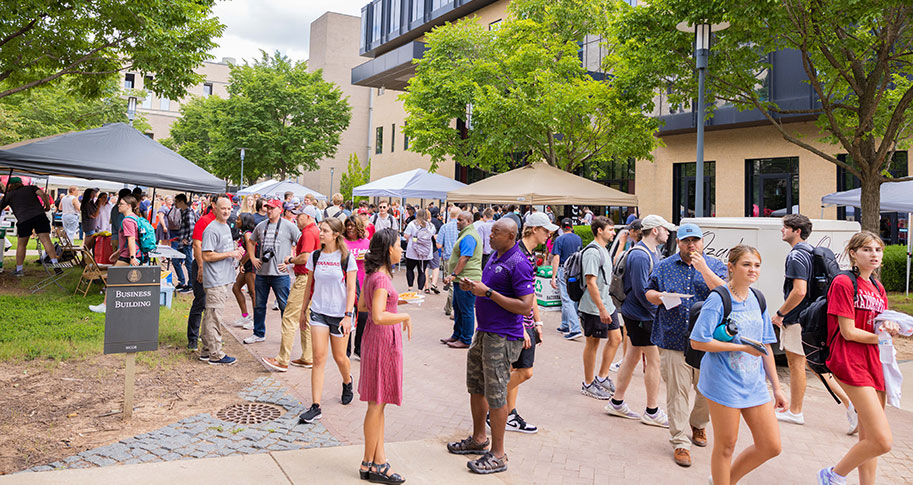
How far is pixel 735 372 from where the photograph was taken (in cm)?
377

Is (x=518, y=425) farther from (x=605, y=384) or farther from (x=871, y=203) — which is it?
(x=871, y=203)

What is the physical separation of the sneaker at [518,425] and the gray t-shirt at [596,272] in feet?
5.05

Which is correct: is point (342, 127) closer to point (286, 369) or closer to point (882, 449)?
point (286, 369)

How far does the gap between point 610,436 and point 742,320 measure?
2147mm

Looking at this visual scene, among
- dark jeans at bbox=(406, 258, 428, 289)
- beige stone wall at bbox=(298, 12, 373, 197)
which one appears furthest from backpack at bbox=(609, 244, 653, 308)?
beige stone wall at bbox=(298, 12, 373, 197)

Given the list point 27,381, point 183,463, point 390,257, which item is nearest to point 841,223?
point 390,257

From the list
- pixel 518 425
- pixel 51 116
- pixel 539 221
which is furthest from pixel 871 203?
pixel 51 116

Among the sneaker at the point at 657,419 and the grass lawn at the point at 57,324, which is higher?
the grass lawn at the point at 57,324

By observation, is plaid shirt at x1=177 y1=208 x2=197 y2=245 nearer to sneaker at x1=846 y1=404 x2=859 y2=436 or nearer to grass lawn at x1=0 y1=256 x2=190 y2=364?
grass lawn at x1=0 y1=256 x2=190 y2=364

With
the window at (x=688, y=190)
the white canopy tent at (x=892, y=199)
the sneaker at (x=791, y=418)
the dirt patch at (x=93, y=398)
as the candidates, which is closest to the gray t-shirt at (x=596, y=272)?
the sneaker at (x=791, y=418)

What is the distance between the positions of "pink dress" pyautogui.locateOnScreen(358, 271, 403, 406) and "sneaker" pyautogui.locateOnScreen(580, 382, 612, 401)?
3028 mm

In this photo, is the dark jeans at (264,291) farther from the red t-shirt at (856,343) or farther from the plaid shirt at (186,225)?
the red t-shirt at (856,343)

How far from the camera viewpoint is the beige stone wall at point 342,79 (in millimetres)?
56500

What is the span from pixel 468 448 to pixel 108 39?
11.8 m
